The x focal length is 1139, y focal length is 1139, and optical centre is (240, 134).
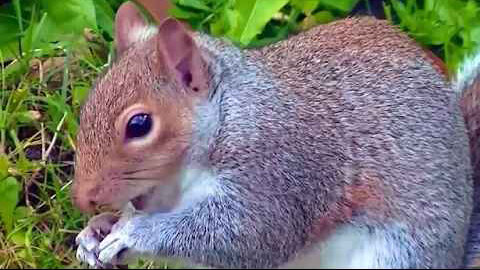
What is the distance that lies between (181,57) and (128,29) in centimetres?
31

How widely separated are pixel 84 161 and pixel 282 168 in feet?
1.51

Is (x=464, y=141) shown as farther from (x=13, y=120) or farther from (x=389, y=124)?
(x=13, y=120)

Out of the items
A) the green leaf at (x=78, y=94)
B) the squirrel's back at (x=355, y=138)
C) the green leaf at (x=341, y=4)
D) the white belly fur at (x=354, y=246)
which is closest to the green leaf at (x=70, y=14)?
the green leaf at (x=78, y=94)

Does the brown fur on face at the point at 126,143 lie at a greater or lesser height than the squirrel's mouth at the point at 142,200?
greater

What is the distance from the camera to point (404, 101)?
2764mm

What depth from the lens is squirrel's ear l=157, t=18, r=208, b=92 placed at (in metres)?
2.46

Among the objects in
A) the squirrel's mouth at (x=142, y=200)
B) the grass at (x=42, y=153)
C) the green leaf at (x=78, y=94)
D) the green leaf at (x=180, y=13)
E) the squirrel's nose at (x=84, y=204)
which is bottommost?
the grass at (x=42, y=153)

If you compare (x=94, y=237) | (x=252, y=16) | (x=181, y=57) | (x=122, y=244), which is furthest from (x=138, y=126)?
(x=252, y=16)

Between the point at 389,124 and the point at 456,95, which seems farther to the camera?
the point at 456,95

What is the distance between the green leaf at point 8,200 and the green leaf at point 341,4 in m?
1.15

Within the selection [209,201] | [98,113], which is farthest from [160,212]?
[98,113]

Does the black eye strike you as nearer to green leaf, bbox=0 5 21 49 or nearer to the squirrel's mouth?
the squirrel's mouth

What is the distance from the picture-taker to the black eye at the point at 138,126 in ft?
8.02

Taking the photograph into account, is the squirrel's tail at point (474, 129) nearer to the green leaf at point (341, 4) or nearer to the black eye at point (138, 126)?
the green leaf at point (341, 4)
